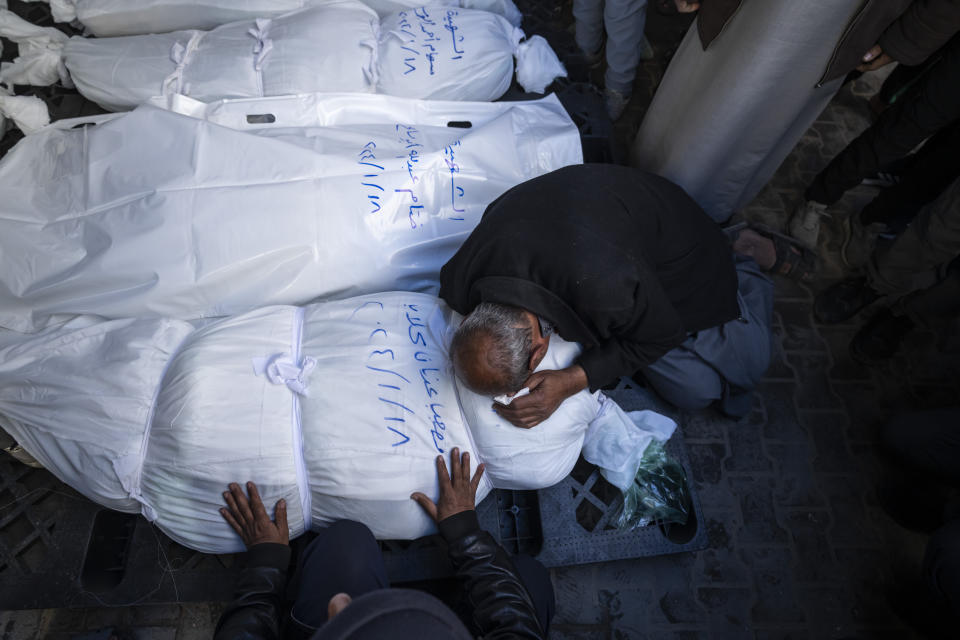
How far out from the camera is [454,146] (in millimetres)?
2020

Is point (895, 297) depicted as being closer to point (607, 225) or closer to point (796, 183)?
point (796, 183)

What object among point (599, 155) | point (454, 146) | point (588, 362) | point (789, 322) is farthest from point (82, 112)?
point (789, 322)

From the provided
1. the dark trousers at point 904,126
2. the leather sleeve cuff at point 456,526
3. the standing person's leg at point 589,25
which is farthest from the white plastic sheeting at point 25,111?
the dark trousers at point 904,126

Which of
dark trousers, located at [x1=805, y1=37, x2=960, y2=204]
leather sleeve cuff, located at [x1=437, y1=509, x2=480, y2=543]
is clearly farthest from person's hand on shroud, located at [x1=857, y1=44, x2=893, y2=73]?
leather sleeve cuff, located at [x1=437, y1=509, x2=480, y2=543]

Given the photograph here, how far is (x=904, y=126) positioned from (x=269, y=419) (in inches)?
102

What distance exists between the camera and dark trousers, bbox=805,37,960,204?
1.96 metres

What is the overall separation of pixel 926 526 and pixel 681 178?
5.61ft

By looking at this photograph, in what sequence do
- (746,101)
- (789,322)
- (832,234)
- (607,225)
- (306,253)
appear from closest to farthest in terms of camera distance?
(607,225), (306,253), (746,101), (789,322), (832,234)

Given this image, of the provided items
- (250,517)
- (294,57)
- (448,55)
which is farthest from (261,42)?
(250,517)

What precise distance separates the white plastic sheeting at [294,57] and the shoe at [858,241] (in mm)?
1901

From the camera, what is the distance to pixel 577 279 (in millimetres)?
1410

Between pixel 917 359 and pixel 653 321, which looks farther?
pixel 917 359

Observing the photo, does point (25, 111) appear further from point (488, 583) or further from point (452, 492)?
point (488, 583)

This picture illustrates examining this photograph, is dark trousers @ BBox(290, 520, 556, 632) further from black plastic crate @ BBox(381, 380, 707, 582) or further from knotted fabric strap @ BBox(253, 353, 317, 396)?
knotted fabric strap @ BBox(253, 353, 317, 396)
